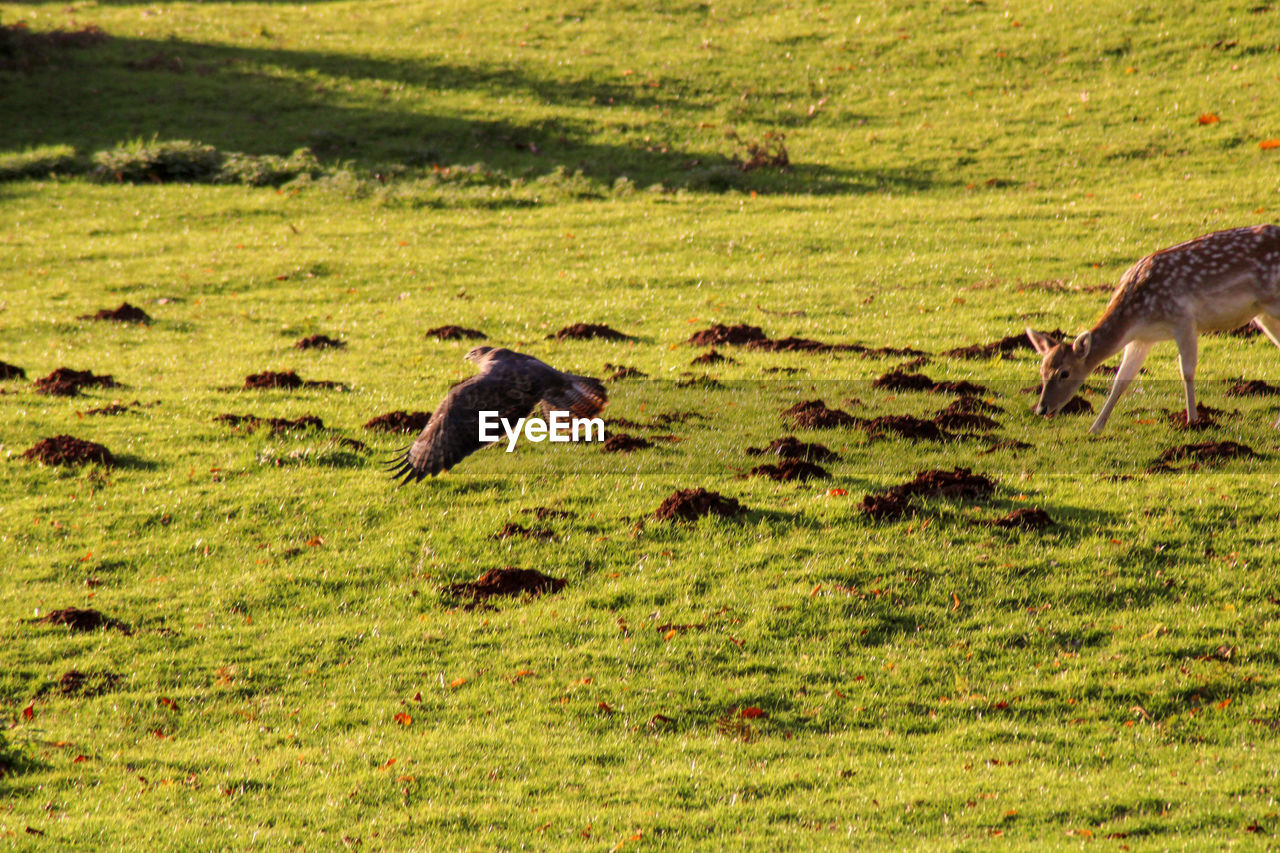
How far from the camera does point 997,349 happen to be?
2275 centimetres

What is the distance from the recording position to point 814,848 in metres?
9.74

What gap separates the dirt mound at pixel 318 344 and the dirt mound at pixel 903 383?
1208 cm

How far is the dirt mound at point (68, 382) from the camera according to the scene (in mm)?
22406

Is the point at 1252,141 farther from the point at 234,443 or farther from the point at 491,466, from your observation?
the point at 234,443

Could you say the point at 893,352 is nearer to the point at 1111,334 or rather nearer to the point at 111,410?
the point at 1111,334

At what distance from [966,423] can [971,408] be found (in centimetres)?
71

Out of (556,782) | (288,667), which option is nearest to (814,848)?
(556,782)

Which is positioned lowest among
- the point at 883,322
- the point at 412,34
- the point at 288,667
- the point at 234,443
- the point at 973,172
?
the point at 288,667

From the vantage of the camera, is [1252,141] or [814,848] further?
[1252,141]

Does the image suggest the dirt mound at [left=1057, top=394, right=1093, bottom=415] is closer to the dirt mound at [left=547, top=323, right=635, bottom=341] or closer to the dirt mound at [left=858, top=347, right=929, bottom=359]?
the dirt mound at [left=858, top=347, right=929, bottom=359]

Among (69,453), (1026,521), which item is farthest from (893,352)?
(69,453)

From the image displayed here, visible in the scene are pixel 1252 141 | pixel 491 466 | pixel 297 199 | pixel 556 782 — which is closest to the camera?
pixel 556 782

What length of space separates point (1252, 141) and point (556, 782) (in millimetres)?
33901

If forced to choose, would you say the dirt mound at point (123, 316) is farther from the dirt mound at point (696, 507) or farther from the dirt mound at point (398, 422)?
the dirt mound at point (696, 507)
